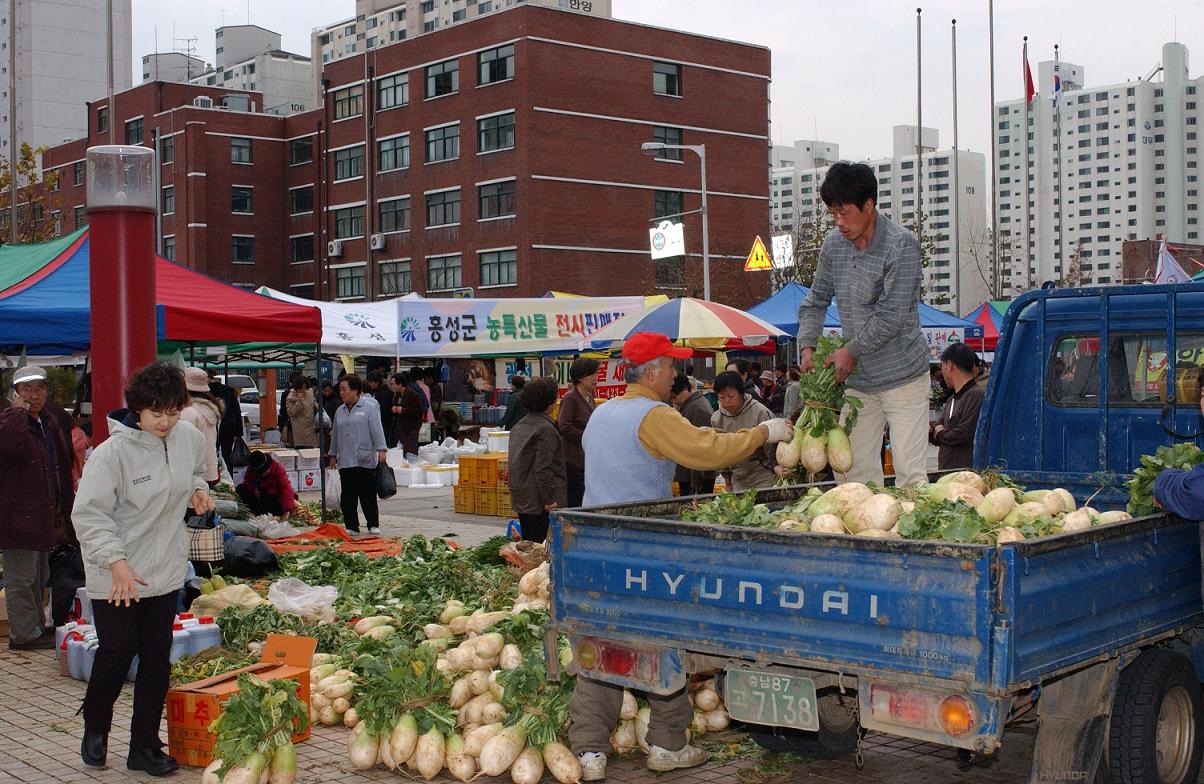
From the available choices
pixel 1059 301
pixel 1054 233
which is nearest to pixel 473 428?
pixel 1059 301

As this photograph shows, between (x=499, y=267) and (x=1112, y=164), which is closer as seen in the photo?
(x=499, y=267)

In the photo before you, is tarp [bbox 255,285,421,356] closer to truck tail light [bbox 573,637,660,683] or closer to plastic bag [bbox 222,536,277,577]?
plastic bag [bbox 222,536,277,577]

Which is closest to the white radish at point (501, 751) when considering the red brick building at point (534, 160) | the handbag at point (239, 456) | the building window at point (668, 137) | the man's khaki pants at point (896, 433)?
the man's khaki pants at point (896, 433)

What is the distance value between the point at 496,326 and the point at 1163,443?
610 inches

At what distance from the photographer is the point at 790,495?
248 inches

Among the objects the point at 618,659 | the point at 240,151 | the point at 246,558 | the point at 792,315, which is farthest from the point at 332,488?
the point at 240,151

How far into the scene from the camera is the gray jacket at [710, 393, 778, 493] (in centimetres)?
1048

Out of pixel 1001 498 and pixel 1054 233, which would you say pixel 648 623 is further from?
pixel 1054 233

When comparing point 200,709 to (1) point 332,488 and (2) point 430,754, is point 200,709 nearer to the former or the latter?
(2) point 430,754

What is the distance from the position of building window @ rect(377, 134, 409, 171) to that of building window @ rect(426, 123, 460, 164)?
65.3 inches

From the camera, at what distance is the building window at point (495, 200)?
2115 inches

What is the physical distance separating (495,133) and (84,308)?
44.9 metres

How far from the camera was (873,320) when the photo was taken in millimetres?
6004

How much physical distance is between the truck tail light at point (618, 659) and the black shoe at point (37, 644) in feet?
18.8
